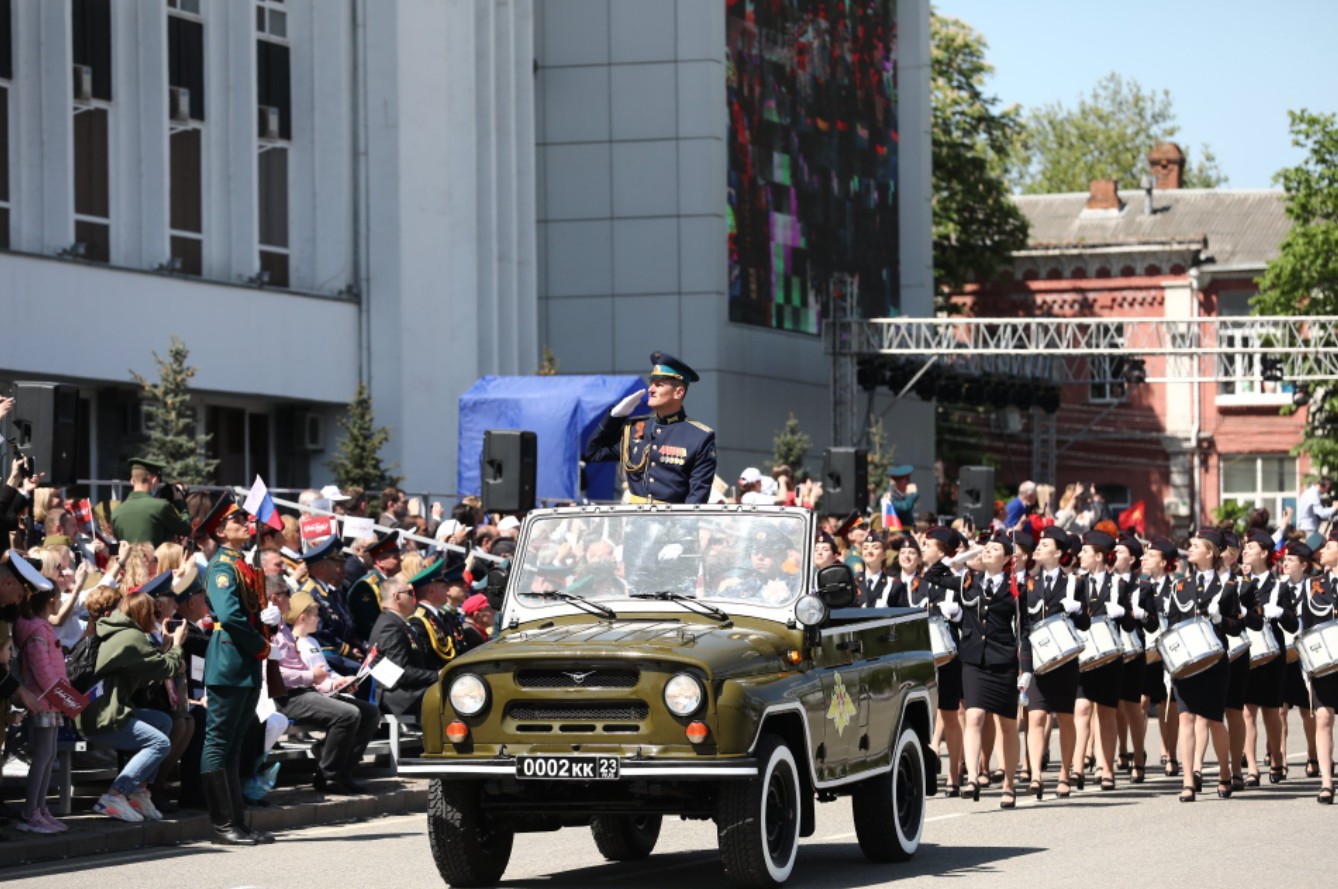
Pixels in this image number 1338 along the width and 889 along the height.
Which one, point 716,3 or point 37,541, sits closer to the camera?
point 37,541

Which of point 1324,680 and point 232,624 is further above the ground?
point 232,624

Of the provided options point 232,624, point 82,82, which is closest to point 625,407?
point 232,624

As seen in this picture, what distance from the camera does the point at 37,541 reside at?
1930 cm

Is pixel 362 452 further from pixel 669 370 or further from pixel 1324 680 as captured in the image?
pixel 669 370

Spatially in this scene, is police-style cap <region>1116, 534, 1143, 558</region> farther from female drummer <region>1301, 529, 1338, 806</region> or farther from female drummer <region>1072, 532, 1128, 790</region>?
female drummer <region>1301, 529, 1338, 806</region>

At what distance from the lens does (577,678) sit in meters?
12.3

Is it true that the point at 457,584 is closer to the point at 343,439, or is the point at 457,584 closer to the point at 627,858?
the point at 627,858

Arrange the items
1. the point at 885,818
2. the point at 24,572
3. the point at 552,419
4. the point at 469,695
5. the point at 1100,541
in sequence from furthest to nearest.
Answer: the point at 552,419, the point at 1100,541, the point at 24,572, the point at 885,818, the point at 469,695

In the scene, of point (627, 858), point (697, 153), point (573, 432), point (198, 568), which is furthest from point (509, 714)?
point (697, 153)

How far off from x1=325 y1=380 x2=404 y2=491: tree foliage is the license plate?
24.1 meters

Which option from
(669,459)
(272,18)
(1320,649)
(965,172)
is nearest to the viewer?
(669,459)

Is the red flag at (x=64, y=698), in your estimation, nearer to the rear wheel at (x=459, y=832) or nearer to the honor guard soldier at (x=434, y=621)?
the rear wheel at (x=459, y=832)

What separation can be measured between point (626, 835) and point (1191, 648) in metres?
6.35

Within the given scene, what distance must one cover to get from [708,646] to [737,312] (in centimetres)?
3697
